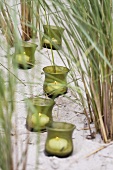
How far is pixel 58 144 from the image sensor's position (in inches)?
54.6

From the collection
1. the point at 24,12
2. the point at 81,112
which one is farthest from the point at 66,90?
the point at 24,12

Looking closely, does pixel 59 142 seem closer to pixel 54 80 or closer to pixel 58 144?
pixel 58 144

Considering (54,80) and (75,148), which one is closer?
(75,148)

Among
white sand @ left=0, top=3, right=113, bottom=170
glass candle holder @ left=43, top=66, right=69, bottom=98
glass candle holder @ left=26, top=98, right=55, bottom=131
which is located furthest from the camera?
glass candle holder @ left=43, top=66, right=69, bottom=98

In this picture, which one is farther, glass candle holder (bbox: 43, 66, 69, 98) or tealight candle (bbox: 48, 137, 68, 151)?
glass candle holder (bbox: 43, 66, 69, 98)

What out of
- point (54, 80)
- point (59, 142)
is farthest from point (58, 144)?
point (54, 80)

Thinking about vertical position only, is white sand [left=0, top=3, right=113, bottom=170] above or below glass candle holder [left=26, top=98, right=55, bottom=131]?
below

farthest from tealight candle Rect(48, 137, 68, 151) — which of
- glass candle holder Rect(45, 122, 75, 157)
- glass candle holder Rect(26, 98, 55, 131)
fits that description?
glass candle holder Rect(26, 98, 55, 131)

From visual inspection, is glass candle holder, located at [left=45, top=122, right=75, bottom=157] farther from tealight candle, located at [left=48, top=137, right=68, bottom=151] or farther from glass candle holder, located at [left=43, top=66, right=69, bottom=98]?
glass candle holder, located at [left=43, top=66, right=69, bottom=98]

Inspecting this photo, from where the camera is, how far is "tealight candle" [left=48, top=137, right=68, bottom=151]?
138cm

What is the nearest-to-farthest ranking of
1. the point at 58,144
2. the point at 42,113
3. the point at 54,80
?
1. the point at 58,144
2. the point at 42,113
3. the point at 54,80

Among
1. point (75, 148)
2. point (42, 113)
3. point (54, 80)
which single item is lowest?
point (75, 148)

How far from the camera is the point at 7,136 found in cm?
105

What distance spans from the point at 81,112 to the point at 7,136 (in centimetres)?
65
